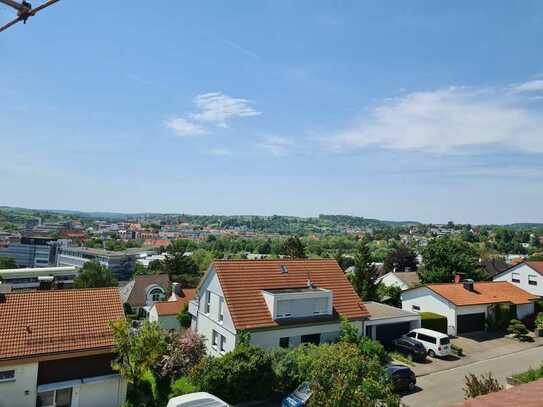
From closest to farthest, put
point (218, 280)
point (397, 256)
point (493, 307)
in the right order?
point (218, 280) < point (493, 307) < point (397, 256)

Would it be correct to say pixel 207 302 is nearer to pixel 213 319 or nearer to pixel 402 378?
pixel 213 319

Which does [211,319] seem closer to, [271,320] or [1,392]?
[271,320]

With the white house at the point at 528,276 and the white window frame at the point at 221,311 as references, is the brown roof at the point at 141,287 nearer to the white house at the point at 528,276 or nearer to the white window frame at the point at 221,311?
the white window frame at the point at 221,311

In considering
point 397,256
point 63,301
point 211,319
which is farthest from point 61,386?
point 397,256

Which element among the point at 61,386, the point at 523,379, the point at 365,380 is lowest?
the point at 61,386

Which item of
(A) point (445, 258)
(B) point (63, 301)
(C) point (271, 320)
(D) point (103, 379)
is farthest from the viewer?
(A) point (445, 258)

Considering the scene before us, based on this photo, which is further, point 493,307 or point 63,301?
point 493,307

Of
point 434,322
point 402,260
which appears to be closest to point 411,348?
point 434,322

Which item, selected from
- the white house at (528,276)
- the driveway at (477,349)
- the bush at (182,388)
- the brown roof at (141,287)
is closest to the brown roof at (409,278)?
the white house at (528,276)
